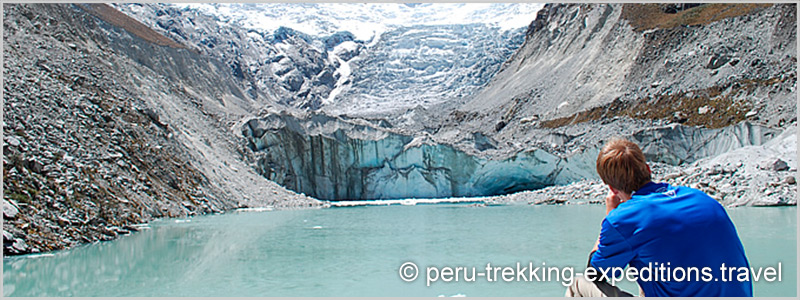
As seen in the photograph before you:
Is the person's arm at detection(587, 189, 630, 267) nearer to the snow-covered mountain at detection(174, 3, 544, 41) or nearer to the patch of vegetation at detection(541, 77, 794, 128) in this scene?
the patch of vegetation at detection(541, 77, 794, 128)

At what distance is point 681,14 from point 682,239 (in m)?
41.5

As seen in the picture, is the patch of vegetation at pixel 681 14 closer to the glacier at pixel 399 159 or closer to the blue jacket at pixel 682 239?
the glacier at pixel 399 159

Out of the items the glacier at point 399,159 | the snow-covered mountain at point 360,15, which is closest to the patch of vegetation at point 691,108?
the glacier at point 399,159

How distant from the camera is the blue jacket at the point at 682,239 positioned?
1.79m

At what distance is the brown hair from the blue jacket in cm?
5

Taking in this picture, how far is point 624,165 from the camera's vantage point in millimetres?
1903

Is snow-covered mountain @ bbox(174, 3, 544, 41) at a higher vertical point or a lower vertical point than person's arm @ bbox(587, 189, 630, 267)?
lower

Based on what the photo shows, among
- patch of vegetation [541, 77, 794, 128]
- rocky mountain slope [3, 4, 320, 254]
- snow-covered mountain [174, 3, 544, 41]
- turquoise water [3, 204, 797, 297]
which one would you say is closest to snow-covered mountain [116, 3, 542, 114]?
snow-covered mountain [174, 3, 544, 41]

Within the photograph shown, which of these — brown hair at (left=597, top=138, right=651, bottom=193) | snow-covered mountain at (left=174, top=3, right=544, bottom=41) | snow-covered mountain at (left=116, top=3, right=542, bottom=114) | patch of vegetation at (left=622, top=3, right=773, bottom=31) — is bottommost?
snow-covered mountain at (left=116, top=3, right=542, bottom=114)

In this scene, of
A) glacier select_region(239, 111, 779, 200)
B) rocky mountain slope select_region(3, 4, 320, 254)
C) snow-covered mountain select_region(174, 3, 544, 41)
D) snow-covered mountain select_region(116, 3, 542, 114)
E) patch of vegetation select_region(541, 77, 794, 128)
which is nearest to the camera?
rocky mountain slope select_region(3, 4, 320, 254)

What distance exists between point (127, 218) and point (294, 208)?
7555 millimetres

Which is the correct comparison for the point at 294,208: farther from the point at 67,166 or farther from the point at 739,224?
the point at 739,224

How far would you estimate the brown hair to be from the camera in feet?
6.18

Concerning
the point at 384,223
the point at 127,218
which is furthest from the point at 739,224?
the point at 127,218
